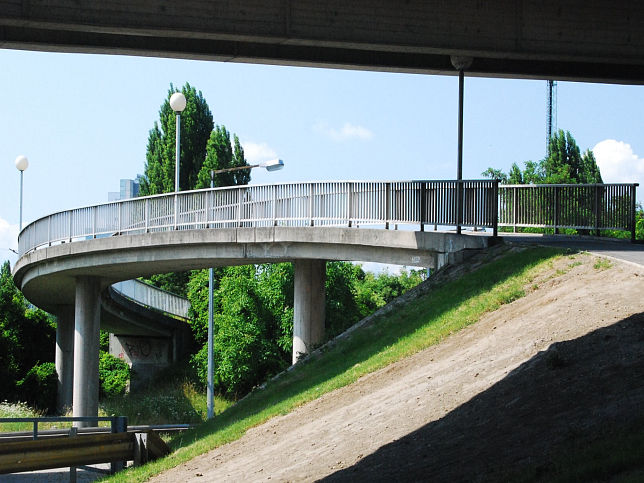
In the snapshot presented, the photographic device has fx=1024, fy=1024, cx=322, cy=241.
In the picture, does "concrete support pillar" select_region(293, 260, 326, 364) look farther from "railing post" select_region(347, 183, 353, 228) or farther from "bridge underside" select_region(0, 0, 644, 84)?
"bridge underside" select_region(0, 0, 644, 84)

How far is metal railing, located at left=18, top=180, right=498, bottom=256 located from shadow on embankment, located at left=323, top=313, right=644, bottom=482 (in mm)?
9378

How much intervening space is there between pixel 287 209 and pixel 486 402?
55.2 feet

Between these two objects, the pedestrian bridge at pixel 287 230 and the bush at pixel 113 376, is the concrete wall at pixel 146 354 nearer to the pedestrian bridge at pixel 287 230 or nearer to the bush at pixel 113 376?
the bush at pixel 113 376

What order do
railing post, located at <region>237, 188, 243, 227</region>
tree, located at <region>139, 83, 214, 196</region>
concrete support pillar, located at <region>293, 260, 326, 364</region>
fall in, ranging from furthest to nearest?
tree, located at <region>139, 83, 214, 196</region>
railing post, located at <region>237, 188, 243, 227</region>
concrete support pillar, located at <region>293, 260, 326, 364</region>

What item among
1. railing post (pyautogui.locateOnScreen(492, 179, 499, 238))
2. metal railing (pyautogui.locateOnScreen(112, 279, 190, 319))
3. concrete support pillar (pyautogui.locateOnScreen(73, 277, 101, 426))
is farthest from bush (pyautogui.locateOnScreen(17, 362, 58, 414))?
railing post (pyautogui.locateOnScreen(492, 179, 499, 238))

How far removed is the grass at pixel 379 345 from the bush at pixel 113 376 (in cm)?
3824

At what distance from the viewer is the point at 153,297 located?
56.5 metres

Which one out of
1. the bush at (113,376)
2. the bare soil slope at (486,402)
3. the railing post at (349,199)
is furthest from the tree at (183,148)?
the bare soil slope at (486,402)

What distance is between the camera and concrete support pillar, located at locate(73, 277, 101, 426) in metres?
39.9

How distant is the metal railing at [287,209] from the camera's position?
22062 millimetres

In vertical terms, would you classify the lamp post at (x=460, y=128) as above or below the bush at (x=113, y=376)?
above

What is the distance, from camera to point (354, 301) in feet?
165

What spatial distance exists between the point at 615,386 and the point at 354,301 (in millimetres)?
39880

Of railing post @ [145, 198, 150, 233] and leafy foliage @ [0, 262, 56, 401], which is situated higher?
railing post @ [145, 198, 150, 233]
